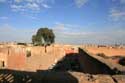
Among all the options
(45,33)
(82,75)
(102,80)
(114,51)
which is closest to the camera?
(102,80)

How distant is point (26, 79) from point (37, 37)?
7301 centimetres

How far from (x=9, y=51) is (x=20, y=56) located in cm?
141

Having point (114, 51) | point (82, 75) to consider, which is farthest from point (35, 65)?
point (114, 51)

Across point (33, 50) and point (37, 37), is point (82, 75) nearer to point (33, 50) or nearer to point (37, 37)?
point (33, 50)

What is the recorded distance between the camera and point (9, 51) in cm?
2412

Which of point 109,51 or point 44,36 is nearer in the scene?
point 109,51

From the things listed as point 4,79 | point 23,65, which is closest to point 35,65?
point 23,65

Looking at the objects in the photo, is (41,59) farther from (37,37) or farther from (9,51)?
(37,37)

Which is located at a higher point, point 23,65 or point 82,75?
point 82,75

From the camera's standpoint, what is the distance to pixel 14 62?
23.2 meters

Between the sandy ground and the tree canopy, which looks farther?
the tree canopy

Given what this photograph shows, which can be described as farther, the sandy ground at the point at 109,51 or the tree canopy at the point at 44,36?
the tree canopy at the point at 44,36

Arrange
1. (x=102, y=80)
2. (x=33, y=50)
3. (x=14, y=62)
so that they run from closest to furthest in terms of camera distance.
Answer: (x=102, y=80), (x=14, y=62), (x=33, y=50)

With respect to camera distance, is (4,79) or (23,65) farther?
(23,65)
